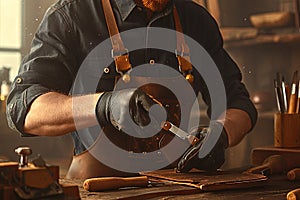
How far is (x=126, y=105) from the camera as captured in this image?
109cm

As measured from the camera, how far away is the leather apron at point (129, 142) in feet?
4.33

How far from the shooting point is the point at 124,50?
1404 mm

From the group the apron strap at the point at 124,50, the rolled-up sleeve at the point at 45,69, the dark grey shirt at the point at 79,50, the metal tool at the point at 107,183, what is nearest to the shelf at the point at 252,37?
the dark grey shirt at the point at 79,50

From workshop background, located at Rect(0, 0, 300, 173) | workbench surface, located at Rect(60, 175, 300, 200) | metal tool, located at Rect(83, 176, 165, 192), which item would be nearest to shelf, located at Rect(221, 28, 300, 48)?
workshop background, located at Rect(0, 0, 300, 173)

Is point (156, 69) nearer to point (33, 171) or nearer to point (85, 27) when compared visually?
→ point (85, 27)

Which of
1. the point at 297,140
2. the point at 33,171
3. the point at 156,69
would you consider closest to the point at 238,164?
the point at 297,140

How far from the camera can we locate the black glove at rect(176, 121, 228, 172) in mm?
1247

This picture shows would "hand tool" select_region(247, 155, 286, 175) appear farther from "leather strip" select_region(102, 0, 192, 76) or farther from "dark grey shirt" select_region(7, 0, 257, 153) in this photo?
"leather strip" select_region(102, 0, 192, 76)

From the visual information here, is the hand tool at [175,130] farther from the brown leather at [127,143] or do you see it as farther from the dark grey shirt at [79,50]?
the dark grey shirt at [79,50]

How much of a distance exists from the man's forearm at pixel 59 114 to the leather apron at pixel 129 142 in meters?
0.06

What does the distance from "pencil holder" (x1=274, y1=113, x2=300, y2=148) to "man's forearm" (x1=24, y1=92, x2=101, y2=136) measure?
552mm

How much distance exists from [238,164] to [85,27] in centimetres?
108

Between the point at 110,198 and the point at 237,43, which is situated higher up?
the point at 237,43

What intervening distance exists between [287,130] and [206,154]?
426 mm
